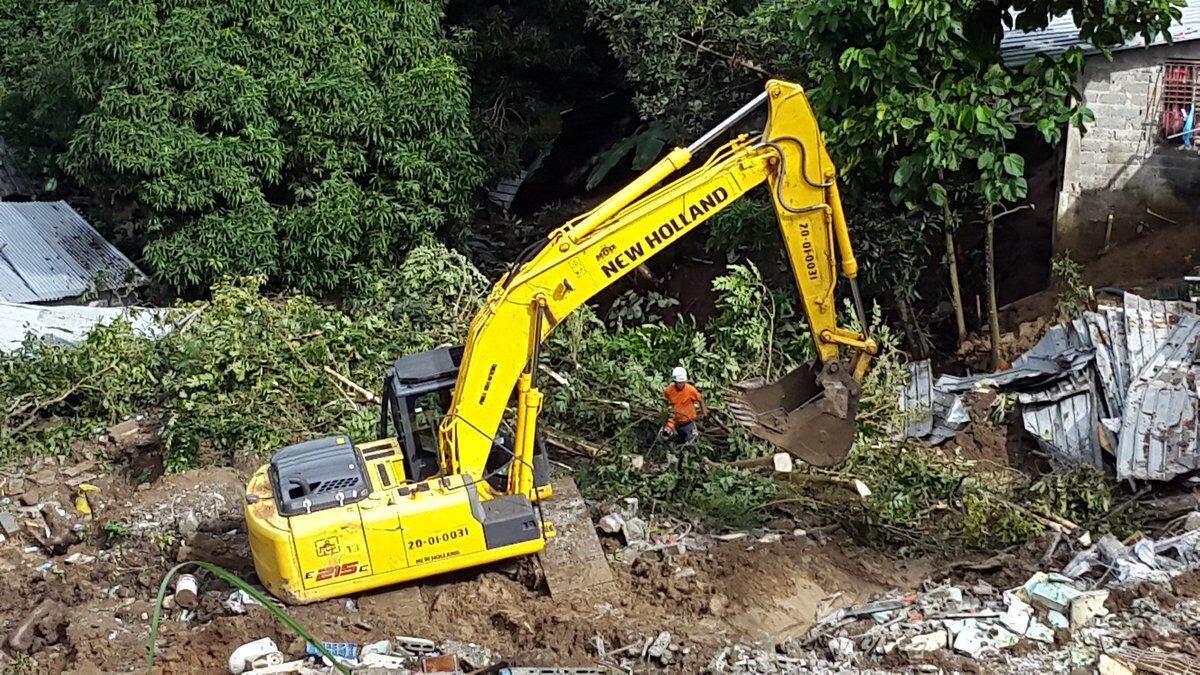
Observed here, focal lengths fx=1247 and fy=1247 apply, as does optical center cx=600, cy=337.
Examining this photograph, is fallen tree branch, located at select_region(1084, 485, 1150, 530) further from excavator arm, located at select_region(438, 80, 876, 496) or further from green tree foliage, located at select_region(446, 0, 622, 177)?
green tree foliage, located at select_region(446, 0, 622, 177)

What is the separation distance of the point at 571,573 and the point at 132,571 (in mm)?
3701

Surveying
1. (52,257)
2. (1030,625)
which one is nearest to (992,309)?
(1030,625)

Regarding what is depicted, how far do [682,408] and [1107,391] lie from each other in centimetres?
364

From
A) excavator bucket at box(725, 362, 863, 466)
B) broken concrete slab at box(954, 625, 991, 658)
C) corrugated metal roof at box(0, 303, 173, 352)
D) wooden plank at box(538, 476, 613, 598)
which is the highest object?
corrugated metal roof at box(0, 303, 173, 352)

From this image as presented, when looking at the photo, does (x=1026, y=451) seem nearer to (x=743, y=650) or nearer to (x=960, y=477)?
(x=960, y=477)

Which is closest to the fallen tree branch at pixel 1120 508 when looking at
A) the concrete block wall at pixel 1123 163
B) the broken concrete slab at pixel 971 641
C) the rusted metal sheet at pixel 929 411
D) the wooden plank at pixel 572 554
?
the rusted metal sheet at pixel 929 411

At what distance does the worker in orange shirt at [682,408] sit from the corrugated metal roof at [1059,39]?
16.1ft

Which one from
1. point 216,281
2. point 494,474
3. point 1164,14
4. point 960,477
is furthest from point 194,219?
point 1164,14

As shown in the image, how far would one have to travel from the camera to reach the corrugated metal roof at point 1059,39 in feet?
41.4

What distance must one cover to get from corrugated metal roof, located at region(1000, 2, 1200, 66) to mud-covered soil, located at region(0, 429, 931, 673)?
19.4 feet

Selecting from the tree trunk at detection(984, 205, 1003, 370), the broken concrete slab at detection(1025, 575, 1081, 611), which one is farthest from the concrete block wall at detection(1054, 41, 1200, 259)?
the broken concrete slab at detection(1025, 575, 1081, 611)

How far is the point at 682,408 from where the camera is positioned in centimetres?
1112

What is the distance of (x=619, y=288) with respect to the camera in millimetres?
16484

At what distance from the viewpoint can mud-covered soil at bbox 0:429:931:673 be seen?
8.64m
